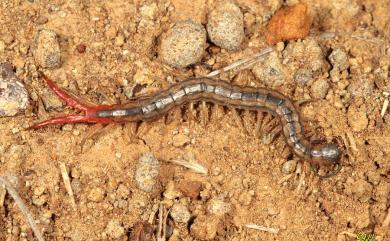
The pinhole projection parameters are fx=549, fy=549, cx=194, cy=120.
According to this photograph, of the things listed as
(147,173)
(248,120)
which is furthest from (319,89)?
(147,173)

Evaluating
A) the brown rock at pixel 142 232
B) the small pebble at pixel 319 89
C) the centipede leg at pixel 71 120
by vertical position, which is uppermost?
the small pebble at pixel 319 89

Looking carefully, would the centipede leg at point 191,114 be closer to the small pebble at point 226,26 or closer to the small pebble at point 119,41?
the small pebble at point 226,26

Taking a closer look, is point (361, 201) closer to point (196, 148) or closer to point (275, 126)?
point (275, 126)

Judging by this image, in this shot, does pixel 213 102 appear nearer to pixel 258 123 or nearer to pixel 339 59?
pixel 258 123

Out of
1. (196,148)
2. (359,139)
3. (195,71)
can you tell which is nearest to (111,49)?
(195,71)

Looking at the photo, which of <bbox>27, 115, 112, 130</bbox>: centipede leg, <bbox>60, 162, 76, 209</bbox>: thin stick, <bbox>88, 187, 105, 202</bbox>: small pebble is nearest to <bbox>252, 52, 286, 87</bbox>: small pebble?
<bbox>27, 115, 112, 130</bbox>: centipede leg

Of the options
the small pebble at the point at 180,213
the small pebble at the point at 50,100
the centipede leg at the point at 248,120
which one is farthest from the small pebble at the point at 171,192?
the small pebble at the point at 50,100
